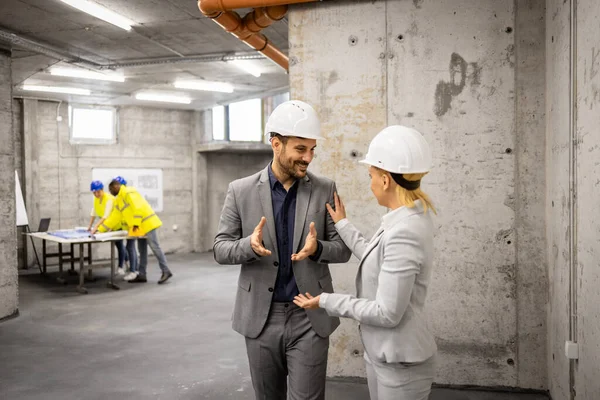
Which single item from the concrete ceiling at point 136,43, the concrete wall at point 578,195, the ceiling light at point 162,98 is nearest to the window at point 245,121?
the ceiling light at point 162,98

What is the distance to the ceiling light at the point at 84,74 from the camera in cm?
815

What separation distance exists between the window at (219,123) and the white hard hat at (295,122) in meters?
10.5

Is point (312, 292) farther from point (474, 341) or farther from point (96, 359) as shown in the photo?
point (96, 359)

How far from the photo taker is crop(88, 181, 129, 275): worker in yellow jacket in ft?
28.8

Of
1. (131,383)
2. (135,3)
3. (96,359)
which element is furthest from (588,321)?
(135,3)

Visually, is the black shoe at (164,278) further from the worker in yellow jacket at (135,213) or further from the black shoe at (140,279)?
the black shoe at (140,279)

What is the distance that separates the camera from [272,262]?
239cm

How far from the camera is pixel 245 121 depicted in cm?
1319

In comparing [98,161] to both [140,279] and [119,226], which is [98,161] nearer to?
[119,226]

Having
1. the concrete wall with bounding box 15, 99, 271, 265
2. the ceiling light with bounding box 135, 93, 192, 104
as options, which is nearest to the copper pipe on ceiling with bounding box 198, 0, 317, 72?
the ceiling light with bounding box 135, 93, 192, 104

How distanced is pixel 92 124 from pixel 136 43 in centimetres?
526

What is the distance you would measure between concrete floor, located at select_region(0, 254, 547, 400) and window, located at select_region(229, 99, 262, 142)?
561cm

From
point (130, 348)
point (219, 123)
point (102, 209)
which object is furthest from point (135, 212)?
point (219, 123)

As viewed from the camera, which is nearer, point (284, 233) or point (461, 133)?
point (284, 233)
